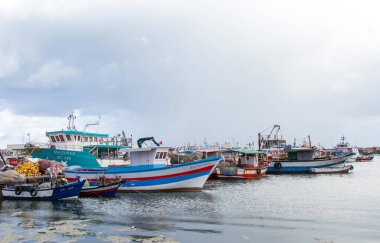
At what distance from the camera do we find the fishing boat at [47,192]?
28438 millimetres

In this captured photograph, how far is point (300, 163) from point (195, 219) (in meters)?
45.5

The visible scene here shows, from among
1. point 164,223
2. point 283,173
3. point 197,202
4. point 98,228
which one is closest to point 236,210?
point 197,202

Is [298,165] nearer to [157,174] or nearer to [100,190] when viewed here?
[157,174]

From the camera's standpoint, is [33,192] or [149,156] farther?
[149,156]

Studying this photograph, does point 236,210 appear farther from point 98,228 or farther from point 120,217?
point 98,228

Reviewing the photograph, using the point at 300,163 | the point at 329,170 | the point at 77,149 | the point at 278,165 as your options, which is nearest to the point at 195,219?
the point at 77,149

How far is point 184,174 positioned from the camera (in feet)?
112

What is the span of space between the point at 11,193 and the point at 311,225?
887 inches

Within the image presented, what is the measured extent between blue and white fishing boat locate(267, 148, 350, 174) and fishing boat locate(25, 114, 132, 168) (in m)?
28.6

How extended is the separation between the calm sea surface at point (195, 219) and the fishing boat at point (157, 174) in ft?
7.00

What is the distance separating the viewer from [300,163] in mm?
63281

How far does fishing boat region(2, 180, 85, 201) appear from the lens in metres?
28.4

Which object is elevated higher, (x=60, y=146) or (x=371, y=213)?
(x=60, y=146)

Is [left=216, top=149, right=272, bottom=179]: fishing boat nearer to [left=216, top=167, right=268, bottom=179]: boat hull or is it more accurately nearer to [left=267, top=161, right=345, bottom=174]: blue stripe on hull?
[left=216, top=167, right=268, bottom=179]: boat hull
